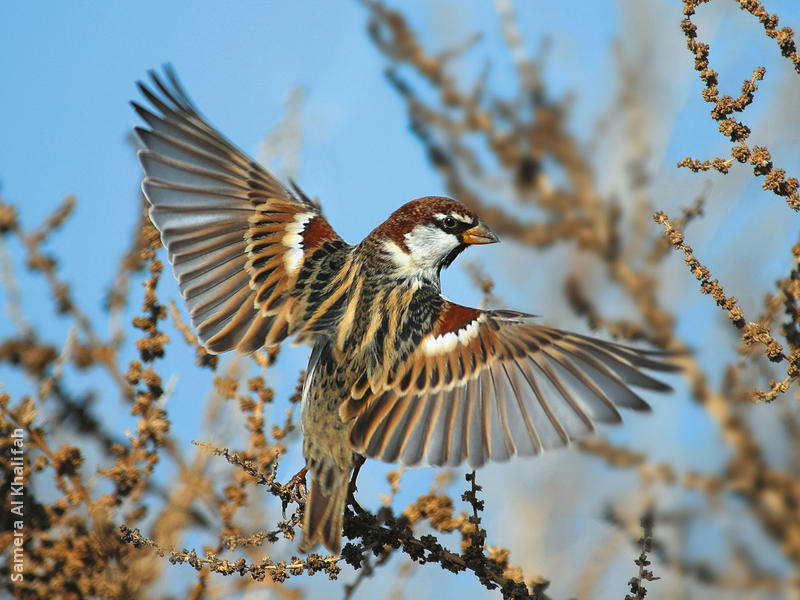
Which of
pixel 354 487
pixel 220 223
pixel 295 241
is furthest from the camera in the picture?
pixel 220 223

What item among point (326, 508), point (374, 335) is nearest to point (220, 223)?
point (374, 335)

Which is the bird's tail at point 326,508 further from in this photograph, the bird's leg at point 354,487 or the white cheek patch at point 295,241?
the white cheek patch at point 295,241

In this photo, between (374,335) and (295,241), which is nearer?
(374,335)

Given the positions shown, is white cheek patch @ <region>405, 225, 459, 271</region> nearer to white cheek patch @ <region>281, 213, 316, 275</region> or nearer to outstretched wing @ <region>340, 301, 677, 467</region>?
outstretched wing @ <region>340, 301, 677, 467</region>

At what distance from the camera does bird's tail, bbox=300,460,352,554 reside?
2.17m

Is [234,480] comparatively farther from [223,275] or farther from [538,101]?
[538,101]

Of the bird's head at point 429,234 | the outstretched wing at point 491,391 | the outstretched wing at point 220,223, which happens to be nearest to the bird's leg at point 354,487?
the outstretched wing at point 491,391

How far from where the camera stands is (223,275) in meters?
3.24

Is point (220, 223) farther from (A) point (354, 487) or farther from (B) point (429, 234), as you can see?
(A) point (354, 487)

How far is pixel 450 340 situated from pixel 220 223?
120 cm

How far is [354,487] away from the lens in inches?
101

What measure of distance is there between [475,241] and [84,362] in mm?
1425

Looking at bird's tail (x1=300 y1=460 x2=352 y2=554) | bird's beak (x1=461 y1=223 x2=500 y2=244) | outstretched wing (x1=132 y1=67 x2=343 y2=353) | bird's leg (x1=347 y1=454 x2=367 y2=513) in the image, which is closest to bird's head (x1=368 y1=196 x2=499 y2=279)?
bird's beak (x1=461 y1=223 x2=500 y2=244)

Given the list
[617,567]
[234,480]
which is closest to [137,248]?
[234,480]
